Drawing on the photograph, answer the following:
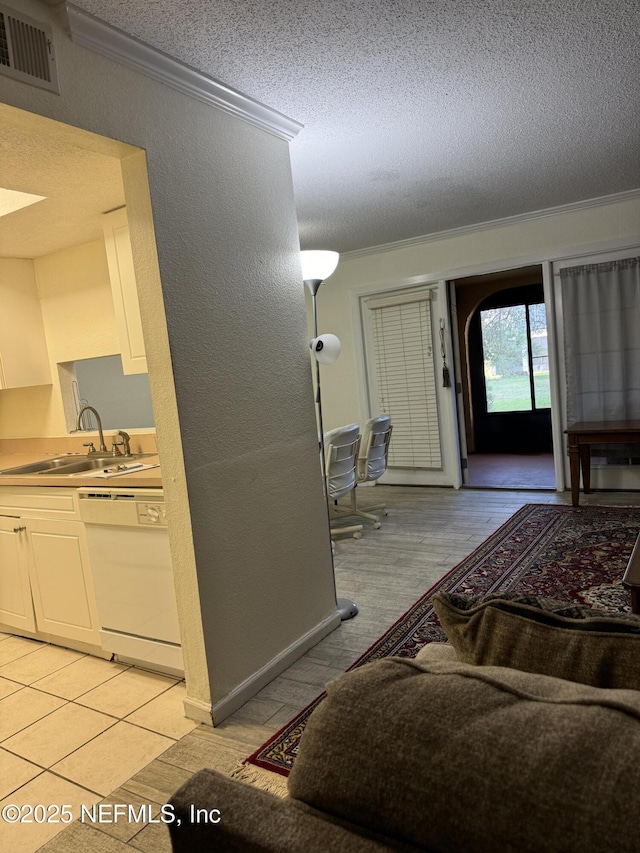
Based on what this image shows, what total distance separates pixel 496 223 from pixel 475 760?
5.60 m

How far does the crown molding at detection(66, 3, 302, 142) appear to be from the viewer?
1.92 meters

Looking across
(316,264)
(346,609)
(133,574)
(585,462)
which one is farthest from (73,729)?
(585,462)

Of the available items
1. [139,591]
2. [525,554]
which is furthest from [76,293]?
[525,554]

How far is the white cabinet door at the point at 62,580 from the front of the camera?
Result: 2934 millimetres

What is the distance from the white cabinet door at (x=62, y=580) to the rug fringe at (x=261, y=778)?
1.26 m

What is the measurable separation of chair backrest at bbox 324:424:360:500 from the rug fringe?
2484 millimetres

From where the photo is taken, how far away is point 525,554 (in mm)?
3834

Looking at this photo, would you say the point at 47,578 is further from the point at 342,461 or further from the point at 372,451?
the point at 372,451

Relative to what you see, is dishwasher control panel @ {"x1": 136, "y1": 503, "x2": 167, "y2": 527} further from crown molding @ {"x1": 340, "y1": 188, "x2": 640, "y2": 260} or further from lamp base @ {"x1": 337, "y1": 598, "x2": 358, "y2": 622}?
crown molding @ {"x1": 340, "y1": 188, "x2": 640, "y2": 260}

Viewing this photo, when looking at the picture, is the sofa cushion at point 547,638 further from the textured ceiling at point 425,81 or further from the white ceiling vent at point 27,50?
the textured ceiling at point 425,81

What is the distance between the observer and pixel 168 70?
7.32 ft

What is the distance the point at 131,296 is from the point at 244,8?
5.02 feet

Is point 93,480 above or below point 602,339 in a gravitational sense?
below

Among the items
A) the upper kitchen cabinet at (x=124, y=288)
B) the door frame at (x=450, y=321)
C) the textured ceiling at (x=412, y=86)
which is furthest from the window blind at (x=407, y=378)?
the upper kitchen cabinet at (x=124, y=288)
